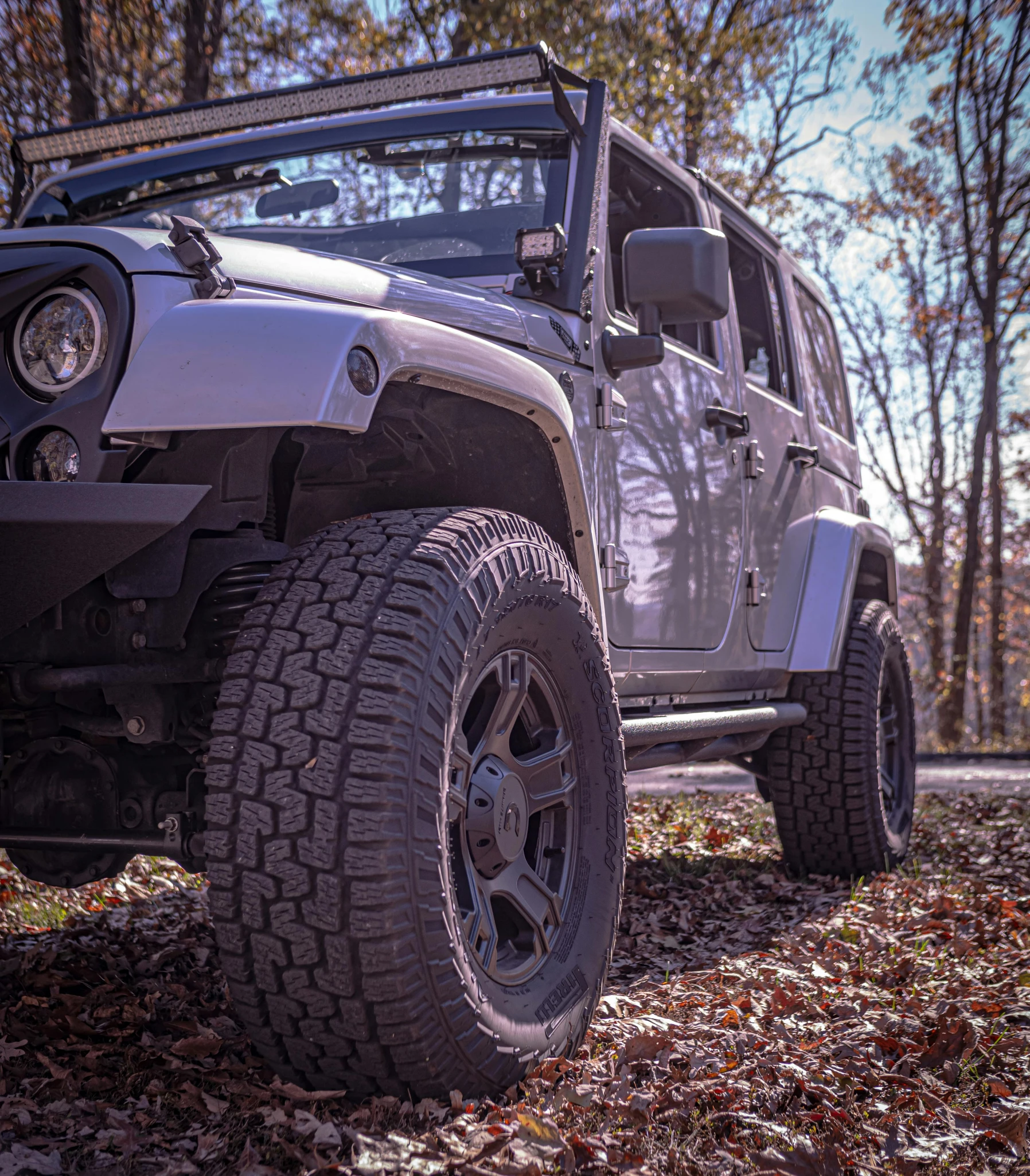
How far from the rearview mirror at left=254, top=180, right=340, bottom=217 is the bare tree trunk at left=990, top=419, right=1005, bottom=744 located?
48.2 ft

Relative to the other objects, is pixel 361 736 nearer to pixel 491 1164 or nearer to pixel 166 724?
pixel 166 724

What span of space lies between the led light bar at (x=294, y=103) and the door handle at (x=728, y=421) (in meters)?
1.15

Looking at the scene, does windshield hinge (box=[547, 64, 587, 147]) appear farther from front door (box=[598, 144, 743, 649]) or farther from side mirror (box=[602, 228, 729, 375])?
side mirror (box=[602, 228, 729, 375])

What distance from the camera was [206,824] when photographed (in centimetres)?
180

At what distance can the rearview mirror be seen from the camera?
10.8ft

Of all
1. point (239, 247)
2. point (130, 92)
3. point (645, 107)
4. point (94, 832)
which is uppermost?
point (645, 107)

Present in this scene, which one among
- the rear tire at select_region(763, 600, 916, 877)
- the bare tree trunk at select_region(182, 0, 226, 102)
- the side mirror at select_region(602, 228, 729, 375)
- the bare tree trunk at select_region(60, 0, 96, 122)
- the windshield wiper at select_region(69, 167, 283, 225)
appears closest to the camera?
the side mirror at select_region(602, 228, 729, 375)

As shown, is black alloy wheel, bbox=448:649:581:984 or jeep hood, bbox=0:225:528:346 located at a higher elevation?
jeep hood, bbox=0:225:528:346

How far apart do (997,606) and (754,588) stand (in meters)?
15.9

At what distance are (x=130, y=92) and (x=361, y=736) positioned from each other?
842 cm

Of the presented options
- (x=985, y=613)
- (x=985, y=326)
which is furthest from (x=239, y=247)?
(x=985, y=613)

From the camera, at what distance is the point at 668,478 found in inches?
133

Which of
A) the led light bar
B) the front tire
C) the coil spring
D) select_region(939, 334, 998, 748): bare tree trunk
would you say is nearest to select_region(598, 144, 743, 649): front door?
the led light bar

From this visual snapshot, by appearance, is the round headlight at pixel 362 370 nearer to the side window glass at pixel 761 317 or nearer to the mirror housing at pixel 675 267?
the mirror housing at pixel 675 267
